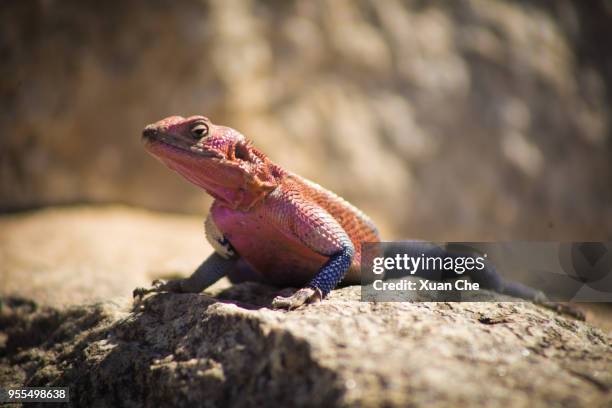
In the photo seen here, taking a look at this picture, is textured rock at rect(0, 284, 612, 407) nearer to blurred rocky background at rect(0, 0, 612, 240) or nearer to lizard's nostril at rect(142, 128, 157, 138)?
lizard's nostril at rect(142, 128, 157, 138)

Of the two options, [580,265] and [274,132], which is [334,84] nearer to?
[274,132]

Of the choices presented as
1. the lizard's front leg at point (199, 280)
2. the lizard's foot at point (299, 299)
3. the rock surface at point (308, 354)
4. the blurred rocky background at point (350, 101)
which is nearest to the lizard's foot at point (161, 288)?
the lizard's front leg at point (199, 280)

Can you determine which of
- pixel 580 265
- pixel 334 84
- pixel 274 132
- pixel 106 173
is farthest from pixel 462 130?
pixel 106 173

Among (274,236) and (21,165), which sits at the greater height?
(21,165)

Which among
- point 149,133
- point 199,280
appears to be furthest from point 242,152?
point 199,280

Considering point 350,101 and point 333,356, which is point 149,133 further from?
point 350,101

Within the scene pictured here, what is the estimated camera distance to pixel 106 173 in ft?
25.3

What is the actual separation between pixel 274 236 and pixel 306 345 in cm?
112

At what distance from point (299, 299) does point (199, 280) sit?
899 mm

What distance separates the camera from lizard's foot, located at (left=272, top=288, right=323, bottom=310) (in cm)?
250

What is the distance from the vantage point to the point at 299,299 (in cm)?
254
